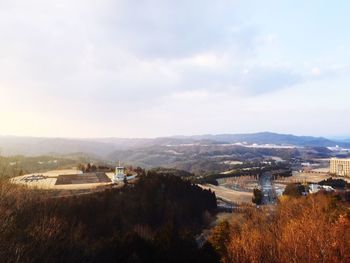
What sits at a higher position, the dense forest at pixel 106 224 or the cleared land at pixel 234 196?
the dense forest at pixel 106 224

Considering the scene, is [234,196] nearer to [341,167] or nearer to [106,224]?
[106,224]

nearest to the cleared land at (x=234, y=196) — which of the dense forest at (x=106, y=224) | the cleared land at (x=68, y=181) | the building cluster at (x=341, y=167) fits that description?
the dense forest at (x=106, y=224)

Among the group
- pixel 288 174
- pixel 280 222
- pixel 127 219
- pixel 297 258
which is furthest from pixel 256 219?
pixel 288 174

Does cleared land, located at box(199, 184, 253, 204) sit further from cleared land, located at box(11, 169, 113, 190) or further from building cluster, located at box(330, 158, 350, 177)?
building cluster, located at box(330, 158, 350, 177)

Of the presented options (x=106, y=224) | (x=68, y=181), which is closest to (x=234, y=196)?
(x=68, y=181)

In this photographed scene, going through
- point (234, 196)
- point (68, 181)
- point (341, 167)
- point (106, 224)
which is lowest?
point (234, 196)

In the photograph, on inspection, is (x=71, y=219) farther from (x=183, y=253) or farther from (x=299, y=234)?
(x=299, y=234)

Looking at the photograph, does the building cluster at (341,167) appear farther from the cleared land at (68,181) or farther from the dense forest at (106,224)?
the cleared land at (68,181)

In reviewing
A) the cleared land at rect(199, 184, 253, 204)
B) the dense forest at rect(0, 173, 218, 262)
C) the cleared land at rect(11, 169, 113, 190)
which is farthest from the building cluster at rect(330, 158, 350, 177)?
the cleared land at rect(11, 169, 113, 190)
